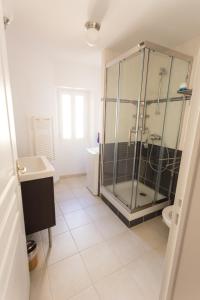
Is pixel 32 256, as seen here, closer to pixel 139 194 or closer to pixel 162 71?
pixel 139 194

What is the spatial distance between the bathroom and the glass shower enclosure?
0.02m

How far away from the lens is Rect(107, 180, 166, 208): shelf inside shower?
2.34 meters

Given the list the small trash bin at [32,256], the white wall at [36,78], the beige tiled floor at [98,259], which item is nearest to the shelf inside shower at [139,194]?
the beige tiled floor at [98,259]

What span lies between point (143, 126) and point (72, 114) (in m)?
1.71

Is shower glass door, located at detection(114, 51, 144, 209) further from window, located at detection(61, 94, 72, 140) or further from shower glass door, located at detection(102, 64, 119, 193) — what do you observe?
window, located at detection(61, 94, 72, 140)

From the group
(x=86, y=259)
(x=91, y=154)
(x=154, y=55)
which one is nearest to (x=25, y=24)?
(x=154, y=55)

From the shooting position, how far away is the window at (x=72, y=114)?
333 cm

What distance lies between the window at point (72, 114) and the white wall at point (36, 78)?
207 mm

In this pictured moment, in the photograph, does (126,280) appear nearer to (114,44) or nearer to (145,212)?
(145,212)

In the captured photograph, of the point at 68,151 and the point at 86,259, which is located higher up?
the point at 68,151

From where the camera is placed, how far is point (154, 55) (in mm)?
1947

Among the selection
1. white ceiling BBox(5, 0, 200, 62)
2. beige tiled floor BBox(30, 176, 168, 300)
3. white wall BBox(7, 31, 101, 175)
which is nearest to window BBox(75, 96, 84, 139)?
white wall BBox(7, 31, 101, 175)

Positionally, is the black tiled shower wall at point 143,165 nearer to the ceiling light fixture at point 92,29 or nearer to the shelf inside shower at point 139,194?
the shelf inside shower at point 139,194

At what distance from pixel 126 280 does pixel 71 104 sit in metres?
3.10
